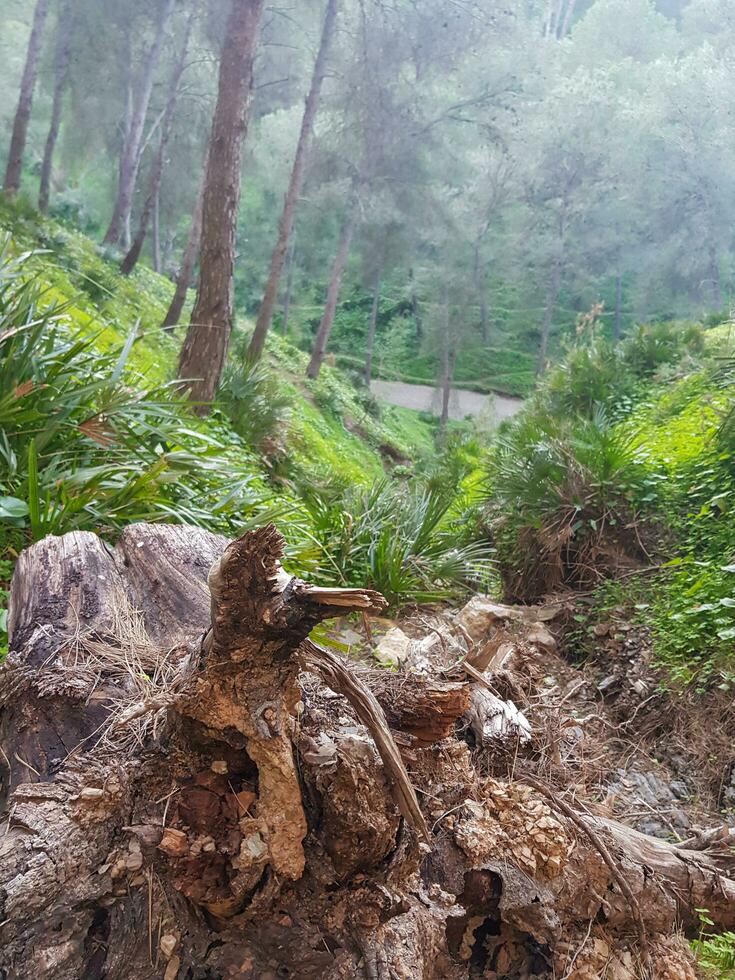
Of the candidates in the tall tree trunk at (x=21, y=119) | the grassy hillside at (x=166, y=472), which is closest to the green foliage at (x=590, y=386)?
the grassy hillside at (x=166, y=472)

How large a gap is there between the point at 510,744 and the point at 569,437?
4747mm

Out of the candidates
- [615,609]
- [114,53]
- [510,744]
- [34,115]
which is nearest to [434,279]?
[114,53]

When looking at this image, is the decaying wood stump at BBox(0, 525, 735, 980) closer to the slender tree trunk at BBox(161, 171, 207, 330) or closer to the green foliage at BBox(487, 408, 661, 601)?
the green foliage at BBox(487, 408, 661, 601)

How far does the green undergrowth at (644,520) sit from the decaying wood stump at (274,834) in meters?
2.58

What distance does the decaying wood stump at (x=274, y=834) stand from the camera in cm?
136

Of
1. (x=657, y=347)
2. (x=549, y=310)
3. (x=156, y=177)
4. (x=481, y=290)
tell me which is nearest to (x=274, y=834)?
(x=657, y=347)

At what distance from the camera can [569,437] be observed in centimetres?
636

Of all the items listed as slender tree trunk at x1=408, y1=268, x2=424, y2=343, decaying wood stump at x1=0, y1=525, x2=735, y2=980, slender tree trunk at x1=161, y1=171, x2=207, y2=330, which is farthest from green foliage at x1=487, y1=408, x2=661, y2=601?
slender tree trunk at x1=408, y1=268, x2=424, y2=343

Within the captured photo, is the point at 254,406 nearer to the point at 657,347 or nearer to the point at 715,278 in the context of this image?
the point at 657,347

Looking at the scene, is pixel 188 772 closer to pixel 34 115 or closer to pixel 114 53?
pixel 114 53

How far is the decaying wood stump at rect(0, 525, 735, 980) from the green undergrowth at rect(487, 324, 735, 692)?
2.58 meters

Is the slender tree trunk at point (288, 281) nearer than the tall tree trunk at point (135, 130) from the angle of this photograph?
No

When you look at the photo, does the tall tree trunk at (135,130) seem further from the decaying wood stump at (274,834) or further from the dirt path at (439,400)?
the decaying wood stump at (274,834)

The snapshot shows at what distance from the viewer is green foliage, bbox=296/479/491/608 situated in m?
5.05
